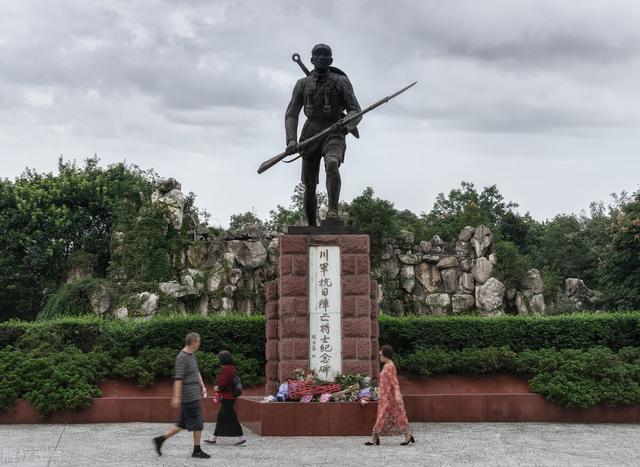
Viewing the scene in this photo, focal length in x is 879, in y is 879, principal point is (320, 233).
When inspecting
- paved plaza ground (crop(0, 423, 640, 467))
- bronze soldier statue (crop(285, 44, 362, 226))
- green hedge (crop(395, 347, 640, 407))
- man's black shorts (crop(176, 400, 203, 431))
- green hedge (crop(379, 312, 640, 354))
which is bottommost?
paved plaza ground (crop(0, 423, 640, 467))

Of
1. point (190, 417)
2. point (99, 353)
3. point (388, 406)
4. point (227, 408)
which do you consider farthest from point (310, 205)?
point (190, 417)

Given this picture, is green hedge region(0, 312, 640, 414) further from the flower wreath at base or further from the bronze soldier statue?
the bronze soldier statue

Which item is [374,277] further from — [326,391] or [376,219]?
[326,391]

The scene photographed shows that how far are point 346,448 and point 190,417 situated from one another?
5.88 feet

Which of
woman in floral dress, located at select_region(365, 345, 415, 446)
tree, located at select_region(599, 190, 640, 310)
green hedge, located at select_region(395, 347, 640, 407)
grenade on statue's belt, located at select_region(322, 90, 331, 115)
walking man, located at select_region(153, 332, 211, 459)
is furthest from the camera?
tree, located at select_region(599, 190, 640, 310)

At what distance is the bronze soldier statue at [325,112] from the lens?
1207 centimetres

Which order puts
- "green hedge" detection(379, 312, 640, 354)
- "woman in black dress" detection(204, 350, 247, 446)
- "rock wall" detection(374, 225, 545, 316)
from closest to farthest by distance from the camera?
"woman in black dress" detection(204, 350, 247, 446)
"green hedge" detection(379, 312, 640, 354)
"rock wall" detection(374, 225, 545, 316)

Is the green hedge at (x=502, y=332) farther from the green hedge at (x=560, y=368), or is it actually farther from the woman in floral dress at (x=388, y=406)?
the woman in floral dress at (x=388, y=406)

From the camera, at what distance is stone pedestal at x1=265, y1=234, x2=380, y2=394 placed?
1150 cm

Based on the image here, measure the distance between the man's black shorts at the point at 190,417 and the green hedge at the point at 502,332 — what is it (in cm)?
590

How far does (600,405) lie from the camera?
12359 mm

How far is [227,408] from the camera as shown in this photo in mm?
10008

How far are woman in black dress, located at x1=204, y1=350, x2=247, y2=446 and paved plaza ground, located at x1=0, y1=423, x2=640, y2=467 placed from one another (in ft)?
0.54

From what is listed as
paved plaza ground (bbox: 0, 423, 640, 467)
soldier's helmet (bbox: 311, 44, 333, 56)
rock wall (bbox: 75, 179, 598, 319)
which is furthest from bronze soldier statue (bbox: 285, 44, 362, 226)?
rock wall (bbox: 75, 179, 598, 319)
